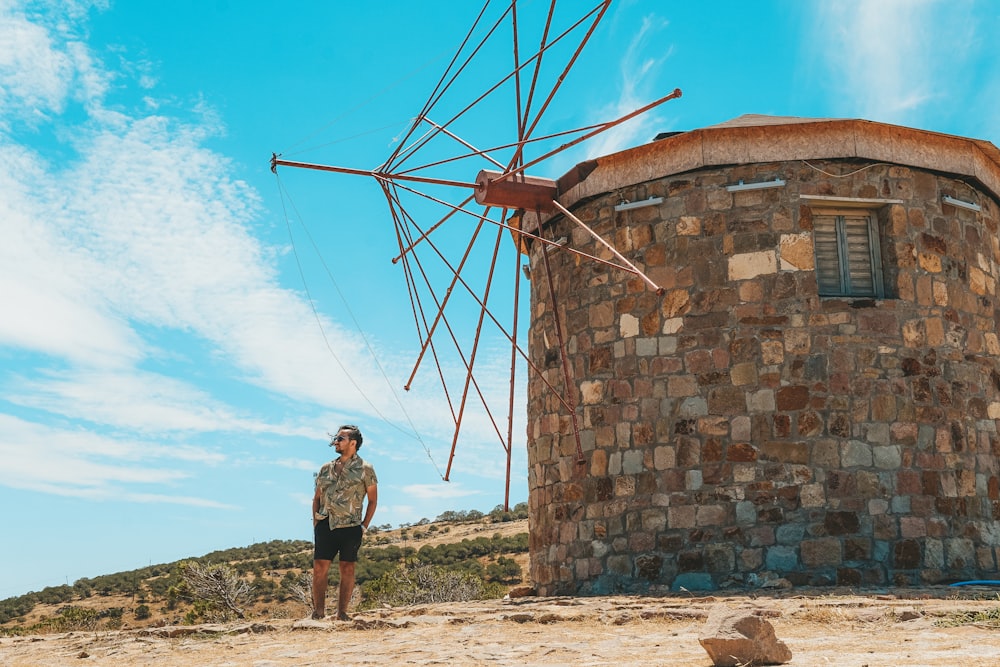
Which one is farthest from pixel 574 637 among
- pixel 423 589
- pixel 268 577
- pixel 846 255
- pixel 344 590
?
pixel 268 577

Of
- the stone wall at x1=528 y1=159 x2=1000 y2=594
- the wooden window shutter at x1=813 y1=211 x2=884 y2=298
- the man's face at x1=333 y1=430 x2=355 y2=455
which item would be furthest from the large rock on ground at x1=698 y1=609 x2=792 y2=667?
the wooden window shutter at x1=813 y1=211 x2=884 y2=298


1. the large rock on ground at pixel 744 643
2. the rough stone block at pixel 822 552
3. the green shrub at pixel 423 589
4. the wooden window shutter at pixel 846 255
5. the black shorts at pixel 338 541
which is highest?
the wooden window shutter at pixel 846 255

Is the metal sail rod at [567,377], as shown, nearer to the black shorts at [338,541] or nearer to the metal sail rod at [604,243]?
the metal sail rod at [604,243]

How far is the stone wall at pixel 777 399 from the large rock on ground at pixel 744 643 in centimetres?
452

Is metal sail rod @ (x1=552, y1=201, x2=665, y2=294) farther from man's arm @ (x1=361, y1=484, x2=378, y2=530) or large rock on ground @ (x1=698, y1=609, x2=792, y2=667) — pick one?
large rock on ground @ (x1=698, y1=609, x2=792, y2=667)

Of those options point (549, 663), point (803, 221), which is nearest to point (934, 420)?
point (803, 221)

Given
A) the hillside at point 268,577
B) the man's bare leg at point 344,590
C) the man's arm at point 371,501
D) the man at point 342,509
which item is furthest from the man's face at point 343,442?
the hillside at point 268,577

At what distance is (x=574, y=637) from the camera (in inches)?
262

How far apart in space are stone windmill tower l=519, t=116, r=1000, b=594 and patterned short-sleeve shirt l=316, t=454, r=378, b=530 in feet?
8.67

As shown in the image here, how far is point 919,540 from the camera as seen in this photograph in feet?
31.4

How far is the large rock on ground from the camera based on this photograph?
16.3 feet

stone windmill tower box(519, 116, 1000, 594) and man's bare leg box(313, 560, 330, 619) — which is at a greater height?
stone windmill tower box(519, 116, 1000, 594)

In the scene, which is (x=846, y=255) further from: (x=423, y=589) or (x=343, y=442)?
(x=423, y=589)

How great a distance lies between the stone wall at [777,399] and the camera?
9.57m
